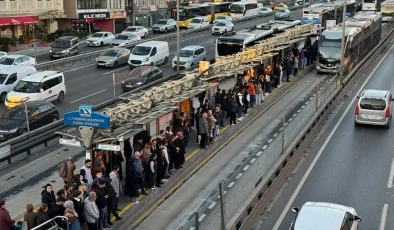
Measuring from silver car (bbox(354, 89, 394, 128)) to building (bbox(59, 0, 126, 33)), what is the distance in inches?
1727

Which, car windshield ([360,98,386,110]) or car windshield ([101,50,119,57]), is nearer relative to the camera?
car windshield ([360,98,386,110])

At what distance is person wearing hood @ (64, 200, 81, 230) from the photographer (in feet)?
39.4

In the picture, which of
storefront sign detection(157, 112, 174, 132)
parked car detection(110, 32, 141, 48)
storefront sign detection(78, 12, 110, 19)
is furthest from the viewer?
storefront sign detection(78, 12, 110, 19)

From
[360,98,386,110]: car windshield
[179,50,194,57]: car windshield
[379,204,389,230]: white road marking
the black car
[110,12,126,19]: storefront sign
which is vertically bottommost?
[379,204,389,230]: white road marking

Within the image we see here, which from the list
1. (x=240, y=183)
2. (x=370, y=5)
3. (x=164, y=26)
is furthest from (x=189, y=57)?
(x=370, y=5)

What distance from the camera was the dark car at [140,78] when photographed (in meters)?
32.7

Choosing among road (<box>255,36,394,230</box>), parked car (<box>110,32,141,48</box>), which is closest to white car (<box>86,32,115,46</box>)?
parked car (<box>110,32,141,48</box>)

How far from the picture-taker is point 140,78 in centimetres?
3303

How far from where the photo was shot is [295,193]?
17031mm

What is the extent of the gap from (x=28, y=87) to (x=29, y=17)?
2889 cm

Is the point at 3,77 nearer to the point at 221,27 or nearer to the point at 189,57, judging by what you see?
the point at 189,57

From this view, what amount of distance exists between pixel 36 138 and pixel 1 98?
10673 millimetres

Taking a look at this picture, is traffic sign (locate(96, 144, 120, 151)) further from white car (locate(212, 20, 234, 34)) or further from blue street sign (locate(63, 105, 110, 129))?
white car (locate(212, 20, 234, 34))

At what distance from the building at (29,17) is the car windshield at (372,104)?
3809 cm
